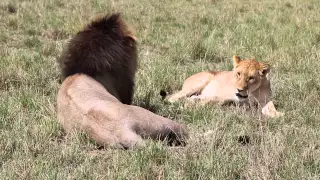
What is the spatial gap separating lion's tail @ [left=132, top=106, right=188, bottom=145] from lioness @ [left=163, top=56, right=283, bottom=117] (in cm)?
127

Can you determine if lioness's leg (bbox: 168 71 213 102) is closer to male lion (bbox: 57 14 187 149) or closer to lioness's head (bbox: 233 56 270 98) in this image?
lioness's head (bbox: 233 56 270 98)

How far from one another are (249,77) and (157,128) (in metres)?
1.84

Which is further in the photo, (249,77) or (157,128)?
(249,77)

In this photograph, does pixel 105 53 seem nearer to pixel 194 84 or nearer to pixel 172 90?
pixel 194 84

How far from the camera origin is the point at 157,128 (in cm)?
403

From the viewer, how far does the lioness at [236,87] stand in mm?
5523

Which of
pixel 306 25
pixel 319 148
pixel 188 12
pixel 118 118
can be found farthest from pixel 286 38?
pixel 118 118

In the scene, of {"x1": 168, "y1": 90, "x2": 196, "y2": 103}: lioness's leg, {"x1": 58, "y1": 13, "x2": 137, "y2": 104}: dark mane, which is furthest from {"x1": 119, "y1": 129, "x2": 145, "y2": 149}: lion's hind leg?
{"x1": 168, "y1": 90, "x2": 196, "y2": 103}: lioness's leg

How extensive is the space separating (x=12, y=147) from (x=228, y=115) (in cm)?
205

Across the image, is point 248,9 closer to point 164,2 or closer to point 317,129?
point 164,2

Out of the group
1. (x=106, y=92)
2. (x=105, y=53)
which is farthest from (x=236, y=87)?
(x=106, y=92)

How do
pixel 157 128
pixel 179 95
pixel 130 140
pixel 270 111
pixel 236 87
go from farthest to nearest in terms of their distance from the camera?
1. pixel 179 95
2. pixel 236 87
3. pixel 270 111
4. pixel 157 128
5. pixel 130 140

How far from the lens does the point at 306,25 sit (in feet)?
36.0

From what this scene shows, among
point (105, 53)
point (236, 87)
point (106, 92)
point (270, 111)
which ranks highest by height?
point (105, 53)
